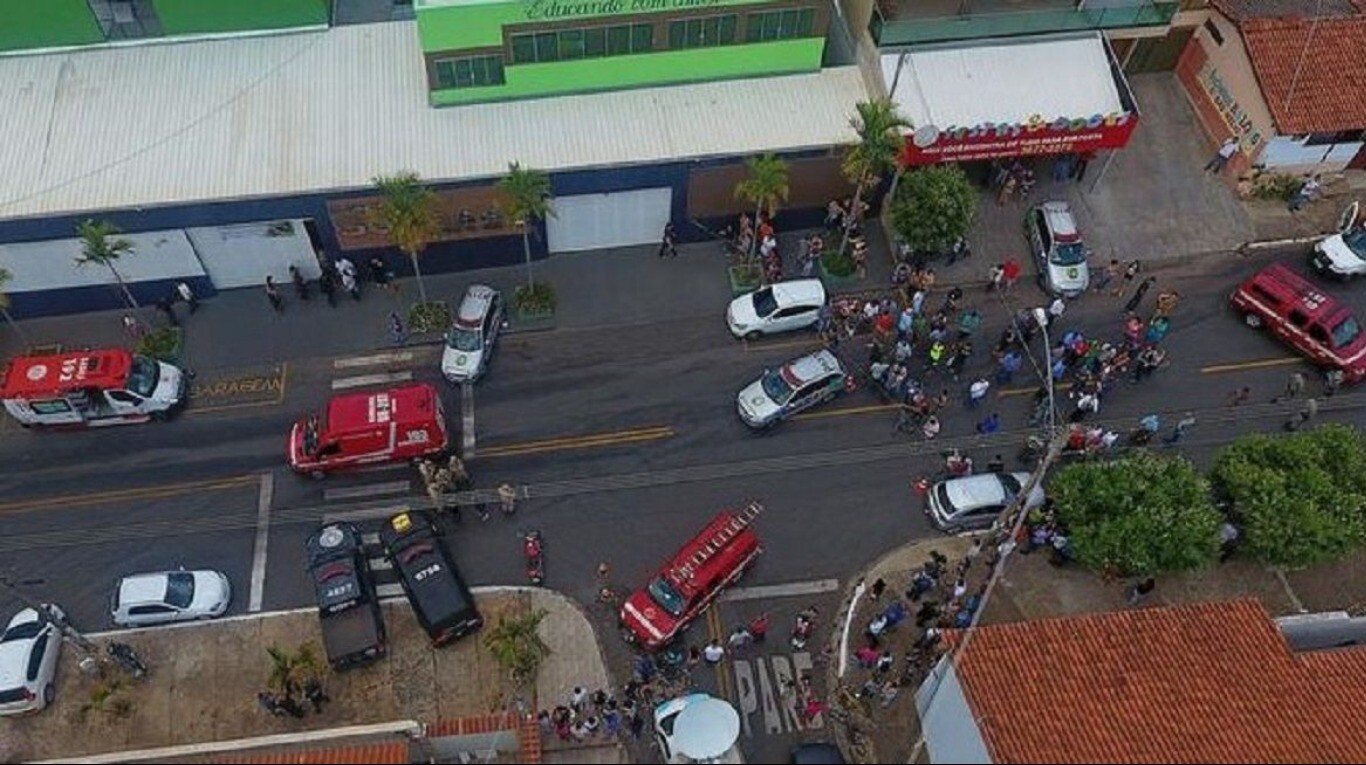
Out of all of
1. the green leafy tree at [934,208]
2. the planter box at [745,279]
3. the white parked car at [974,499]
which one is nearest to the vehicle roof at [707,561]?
the white parked car at [974,499]

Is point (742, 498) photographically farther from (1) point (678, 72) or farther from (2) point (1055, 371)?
(1) point (678, 72)

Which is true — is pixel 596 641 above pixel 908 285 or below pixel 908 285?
below

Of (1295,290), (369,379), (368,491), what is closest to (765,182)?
(369,379)

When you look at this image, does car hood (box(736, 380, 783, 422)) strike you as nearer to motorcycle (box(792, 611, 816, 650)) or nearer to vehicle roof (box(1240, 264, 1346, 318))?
motorcycle (box(792, 611, 816, 650))

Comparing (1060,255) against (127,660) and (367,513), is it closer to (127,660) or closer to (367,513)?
(367,513)

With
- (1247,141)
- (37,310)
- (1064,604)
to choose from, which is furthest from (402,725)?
(1247,141)

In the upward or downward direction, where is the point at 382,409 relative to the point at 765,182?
downward

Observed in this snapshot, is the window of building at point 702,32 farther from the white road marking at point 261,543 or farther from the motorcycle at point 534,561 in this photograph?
the white road marking at point 261,543
